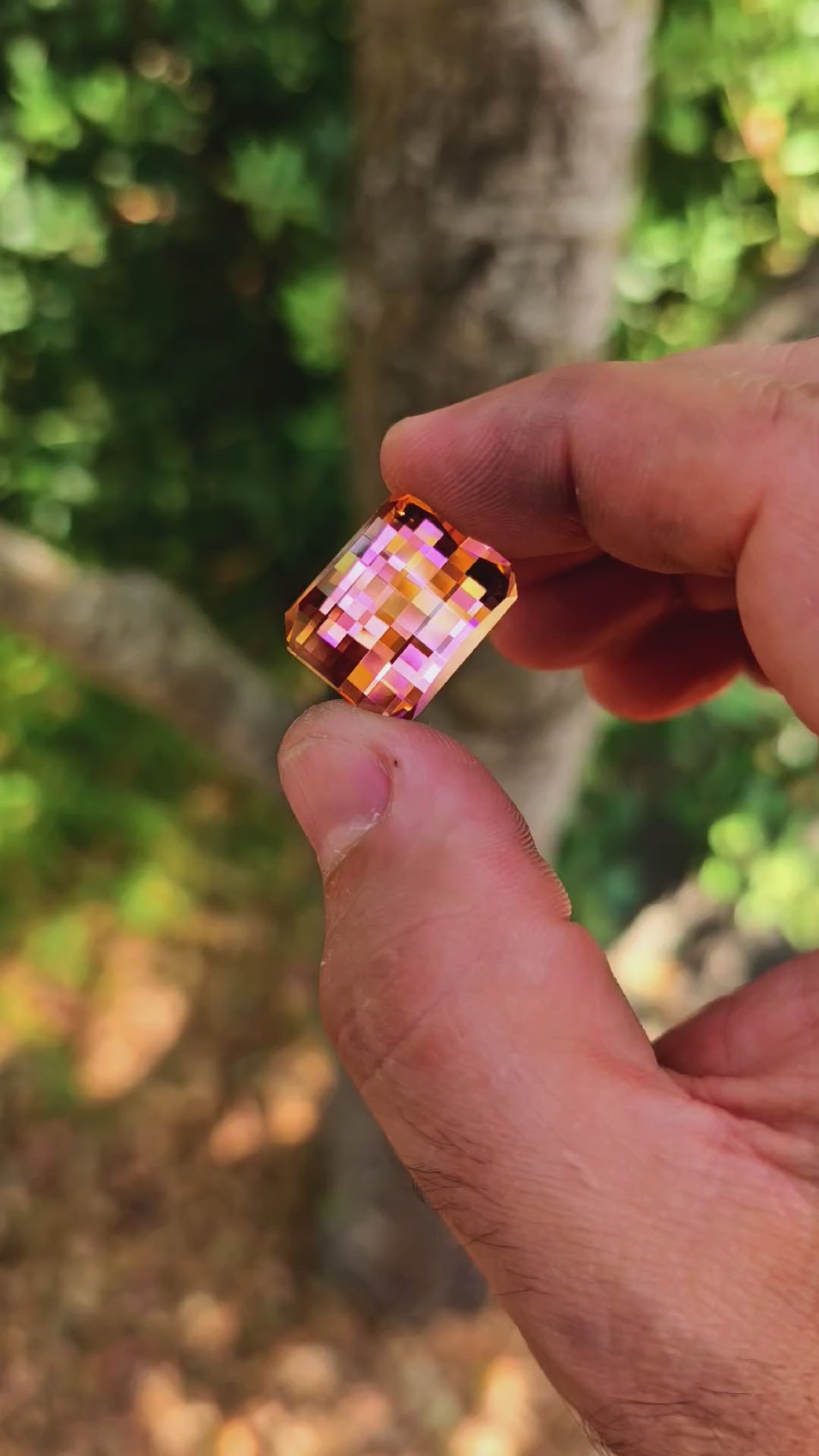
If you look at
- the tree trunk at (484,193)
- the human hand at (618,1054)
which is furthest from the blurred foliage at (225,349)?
the human hand at (618,1054)

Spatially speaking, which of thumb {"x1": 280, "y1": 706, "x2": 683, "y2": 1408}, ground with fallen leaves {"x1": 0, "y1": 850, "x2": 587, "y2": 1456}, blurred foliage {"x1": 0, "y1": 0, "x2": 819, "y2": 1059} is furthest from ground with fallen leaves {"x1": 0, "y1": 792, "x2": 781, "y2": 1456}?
thumb {"x1": 280, "y1": 706, "x2": 683, "y2": 1408}

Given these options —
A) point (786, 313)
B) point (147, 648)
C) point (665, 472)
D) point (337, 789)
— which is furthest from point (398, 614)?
point (786, 313)

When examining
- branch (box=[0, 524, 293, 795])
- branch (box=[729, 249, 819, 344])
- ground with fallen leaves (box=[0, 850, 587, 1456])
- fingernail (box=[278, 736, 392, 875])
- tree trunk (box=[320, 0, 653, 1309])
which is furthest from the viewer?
ground with fallen leaves (box=[0, 850, 587, 1456])

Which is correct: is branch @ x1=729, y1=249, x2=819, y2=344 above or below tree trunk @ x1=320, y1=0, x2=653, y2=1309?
below

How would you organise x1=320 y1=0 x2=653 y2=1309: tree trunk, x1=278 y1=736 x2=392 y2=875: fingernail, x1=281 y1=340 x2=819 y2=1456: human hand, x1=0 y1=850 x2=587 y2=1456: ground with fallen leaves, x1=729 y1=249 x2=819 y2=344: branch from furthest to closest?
x1=0 y1=850 x2=587 y2=1456: ground with fallen leaves → x1=729 y1=249 x2=819 y2=344: branch → x1=320 y1=0 x2=653 y2=1309: tree trunk → x1=278 y1=736 x2=392 y2=875: fingernail → x1=281 y1=340 x2=819 y2=1456: human hand

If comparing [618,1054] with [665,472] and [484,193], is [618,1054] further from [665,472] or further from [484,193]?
[484,193]

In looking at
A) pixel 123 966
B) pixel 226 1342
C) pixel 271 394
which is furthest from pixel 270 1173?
pixel 271 394

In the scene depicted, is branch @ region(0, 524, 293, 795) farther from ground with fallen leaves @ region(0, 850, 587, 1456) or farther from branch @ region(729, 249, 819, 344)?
ground with fallen leaves @ region(0, 850, 587, 1456)
